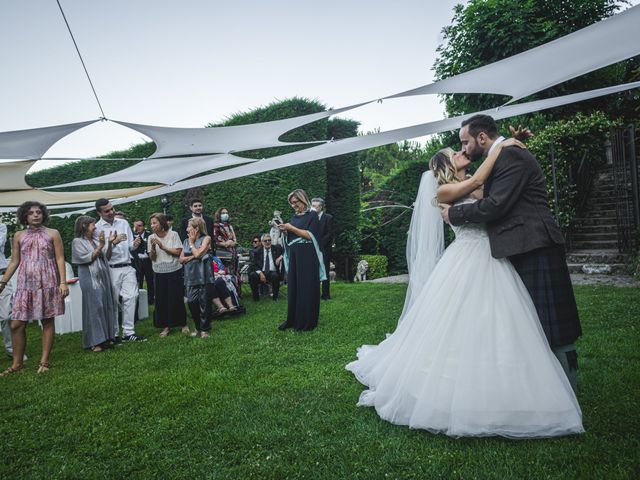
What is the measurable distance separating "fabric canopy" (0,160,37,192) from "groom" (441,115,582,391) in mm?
6785

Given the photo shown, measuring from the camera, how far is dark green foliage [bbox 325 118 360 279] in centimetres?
1207

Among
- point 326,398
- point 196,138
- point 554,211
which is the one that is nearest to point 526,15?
point 554,211

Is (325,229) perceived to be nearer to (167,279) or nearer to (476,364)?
(167,279)

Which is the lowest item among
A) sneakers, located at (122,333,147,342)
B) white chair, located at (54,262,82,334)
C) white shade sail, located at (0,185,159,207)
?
sneakers, located at (122,333,147,342)

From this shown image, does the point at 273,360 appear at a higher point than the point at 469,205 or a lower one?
lower

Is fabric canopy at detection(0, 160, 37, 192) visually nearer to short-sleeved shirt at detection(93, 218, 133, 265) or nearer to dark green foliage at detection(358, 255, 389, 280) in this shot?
short-sleeved shirt at detection(93, 218, 133, 265)

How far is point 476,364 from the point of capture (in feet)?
8.01

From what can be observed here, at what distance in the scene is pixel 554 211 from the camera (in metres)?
9.43

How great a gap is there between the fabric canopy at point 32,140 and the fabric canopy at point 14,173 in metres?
2.09

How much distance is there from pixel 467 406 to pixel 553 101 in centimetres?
316

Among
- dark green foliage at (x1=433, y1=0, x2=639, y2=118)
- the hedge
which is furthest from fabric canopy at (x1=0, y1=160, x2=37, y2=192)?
dark green foliage at (x1=433, y1=0, x2=639, y2=118)

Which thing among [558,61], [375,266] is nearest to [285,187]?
[375,266]

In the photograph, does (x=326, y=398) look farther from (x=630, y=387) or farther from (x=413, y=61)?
(x=413, y=61)

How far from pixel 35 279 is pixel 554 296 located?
5.25m
